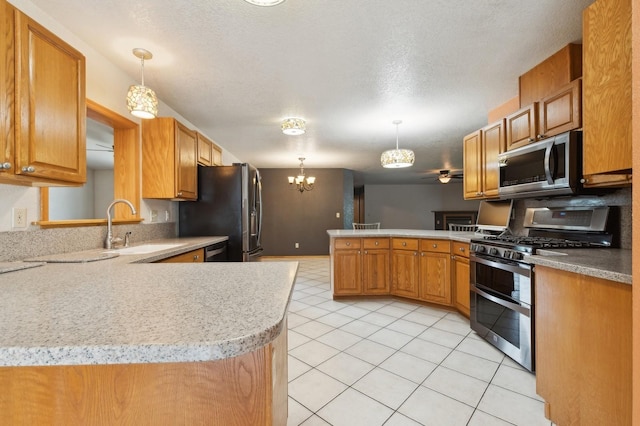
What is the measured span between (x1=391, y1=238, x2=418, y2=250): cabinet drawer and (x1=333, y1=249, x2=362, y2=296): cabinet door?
467 millimetres

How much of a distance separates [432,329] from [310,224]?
15.3ft

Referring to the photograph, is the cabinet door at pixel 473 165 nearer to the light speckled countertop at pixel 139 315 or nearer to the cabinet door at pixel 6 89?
the light speckled countertop at pixel 139 315

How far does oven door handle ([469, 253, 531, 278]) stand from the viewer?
6.04ft

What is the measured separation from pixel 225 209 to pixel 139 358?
2.76 meters

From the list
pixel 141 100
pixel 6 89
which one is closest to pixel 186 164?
pixel 141 100

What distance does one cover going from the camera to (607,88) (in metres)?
1.31

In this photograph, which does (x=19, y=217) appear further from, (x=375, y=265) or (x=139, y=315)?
(x=375, y=265)

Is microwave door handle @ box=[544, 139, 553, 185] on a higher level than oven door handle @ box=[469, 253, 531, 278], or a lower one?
higher

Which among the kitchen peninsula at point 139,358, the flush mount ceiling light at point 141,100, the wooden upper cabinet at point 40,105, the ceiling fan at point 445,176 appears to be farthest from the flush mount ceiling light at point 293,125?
the ceiling fan at point 445,176

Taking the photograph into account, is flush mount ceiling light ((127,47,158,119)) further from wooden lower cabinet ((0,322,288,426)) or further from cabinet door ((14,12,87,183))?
wooden lower cabinet ((0,322,288,426))

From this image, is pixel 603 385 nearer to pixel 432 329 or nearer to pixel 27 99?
pixel 432 329

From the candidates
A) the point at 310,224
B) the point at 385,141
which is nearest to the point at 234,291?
the point at 385,141

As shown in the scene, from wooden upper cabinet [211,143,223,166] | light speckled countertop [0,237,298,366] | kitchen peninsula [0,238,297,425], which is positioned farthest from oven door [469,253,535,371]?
wooden upper cabinet [211,143,223,166]

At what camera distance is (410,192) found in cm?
1046
